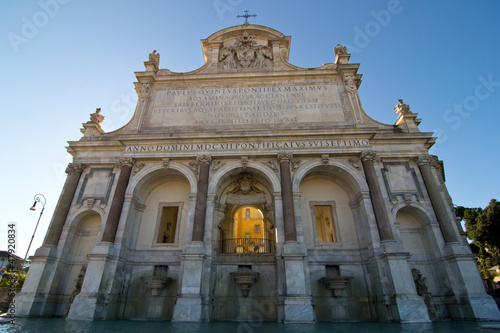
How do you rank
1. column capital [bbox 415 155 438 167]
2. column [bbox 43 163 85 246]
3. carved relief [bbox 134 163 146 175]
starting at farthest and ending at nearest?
carved relief [bbox 134 163 146 175] < column capital [bbox 415 155 438 167] < column [bbox 43 163 85 246]

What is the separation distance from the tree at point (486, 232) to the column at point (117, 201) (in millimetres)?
37173

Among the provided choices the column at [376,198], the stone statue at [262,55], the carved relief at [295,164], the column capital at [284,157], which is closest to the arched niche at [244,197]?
the column capital at [284,157]

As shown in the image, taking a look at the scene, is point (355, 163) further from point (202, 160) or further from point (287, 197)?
point (202, 160)

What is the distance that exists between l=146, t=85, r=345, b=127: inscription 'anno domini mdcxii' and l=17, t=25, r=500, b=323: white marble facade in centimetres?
9

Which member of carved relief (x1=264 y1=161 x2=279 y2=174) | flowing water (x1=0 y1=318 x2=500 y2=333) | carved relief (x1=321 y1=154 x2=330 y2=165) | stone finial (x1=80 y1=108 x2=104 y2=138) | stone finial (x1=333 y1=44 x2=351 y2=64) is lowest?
flowing water (x1=0 y1=318 x2=500 y2=333)

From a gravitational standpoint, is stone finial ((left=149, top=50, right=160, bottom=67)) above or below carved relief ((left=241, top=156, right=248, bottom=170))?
above

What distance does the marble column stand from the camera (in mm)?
13438

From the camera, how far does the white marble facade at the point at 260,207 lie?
1253cm

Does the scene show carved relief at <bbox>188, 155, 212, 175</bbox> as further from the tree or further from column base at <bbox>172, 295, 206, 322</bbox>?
the tree

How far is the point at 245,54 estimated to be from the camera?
66.8ft

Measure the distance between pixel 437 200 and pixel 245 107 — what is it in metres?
12.7

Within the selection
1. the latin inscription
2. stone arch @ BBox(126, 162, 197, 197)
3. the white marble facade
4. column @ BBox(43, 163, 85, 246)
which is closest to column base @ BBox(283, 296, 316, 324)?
the white marble facade

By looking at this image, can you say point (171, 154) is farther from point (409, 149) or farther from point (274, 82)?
point (409, 149)

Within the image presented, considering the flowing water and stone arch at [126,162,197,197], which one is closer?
the flowing water
